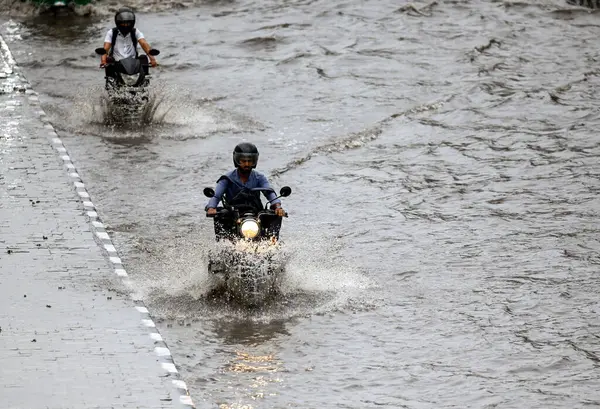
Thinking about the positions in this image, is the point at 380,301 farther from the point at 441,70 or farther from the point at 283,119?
the point at 441,70

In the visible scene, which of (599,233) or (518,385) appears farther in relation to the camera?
(599,233)

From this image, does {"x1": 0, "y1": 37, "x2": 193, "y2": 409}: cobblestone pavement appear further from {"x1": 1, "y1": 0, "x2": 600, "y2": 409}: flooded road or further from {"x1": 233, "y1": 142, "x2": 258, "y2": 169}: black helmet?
{"x1": 233, "y1": 142, "x2": 258, "y2": 169}: black helmet

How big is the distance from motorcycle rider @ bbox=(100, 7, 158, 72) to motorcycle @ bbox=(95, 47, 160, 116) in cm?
9

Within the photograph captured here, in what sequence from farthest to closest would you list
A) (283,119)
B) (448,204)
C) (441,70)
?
(441,70)
(283,119)
(448,204)

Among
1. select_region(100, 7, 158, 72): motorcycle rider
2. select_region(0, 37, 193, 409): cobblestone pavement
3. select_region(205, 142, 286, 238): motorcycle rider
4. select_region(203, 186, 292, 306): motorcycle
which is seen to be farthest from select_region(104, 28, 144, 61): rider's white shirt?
select_region(203, 186, 292, 306): motorcycle

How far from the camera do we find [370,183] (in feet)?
66.0

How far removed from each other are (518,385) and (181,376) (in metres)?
3.34

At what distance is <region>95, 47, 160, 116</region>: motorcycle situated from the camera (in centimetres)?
2136

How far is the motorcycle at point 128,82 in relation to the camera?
21.4 metres

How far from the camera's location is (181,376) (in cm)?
1187

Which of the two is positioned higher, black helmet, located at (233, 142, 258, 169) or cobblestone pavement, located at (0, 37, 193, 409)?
black helmet, located at (233, 142, 258, 169)

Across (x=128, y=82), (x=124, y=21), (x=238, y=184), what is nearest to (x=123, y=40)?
(x=124, y=21)

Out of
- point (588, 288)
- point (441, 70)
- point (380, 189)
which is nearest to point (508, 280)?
point (588, 288)

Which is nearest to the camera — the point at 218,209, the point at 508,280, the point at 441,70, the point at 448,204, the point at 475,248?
the point at 218,209
